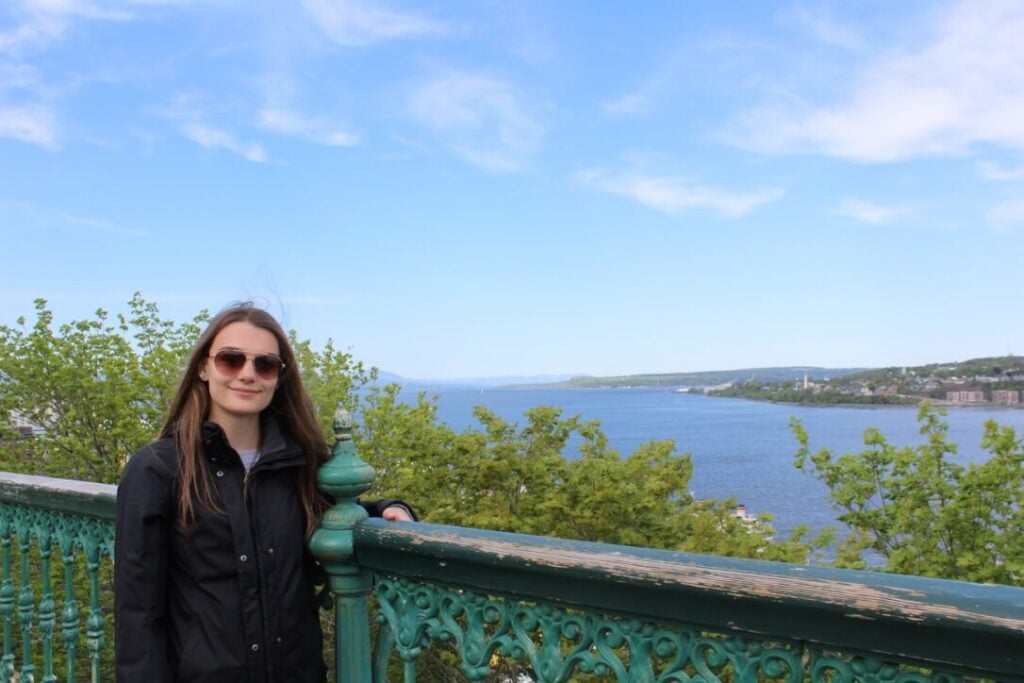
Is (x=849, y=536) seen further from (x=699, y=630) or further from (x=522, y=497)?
(x=699, y=630)

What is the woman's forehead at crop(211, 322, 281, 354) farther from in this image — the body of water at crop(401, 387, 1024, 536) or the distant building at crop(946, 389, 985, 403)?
the distant building at crop(946, 389, 985, 403)

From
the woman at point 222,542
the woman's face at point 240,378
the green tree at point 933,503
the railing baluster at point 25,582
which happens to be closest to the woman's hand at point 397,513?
the woman at point 222,542

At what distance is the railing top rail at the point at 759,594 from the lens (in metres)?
1.42

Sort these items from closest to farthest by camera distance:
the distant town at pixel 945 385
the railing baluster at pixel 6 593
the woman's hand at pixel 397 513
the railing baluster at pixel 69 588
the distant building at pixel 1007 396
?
the woman's hand at pixel 397 513
the railing baluster at pixel 69 588
the railing baluster at pixel 6 593
the distant building at pixel 1007 396
the distant town at pixel 945 385

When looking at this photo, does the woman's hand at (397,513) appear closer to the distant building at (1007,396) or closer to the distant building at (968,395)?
the distant building at (968,395)

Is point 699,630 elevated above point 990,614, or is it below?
below

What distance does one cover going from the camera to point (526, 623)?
2002 millimetres

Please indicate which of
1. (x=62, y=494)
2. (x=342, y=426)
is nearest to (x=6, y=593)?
(x=62, y=494)

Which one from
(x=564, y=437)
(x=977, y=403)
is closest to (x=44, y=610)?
(x=564, y=437)

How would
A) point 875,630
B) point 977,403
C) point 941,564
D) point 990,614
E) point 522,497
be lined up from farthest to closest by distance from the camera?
point 977,403
point 522,497
point 941,564
point 875,630
point 990,614

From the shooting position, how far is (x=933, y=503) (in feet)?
27.5

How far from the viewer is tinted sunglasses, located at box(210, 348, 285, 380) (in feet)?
7.98

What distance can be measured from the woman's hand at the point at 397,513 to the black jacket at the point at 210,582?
0.86 ft

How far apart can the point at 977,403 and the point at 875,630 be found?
77.9ft
